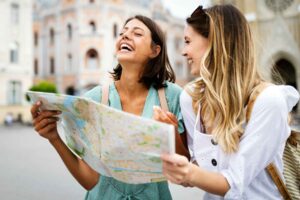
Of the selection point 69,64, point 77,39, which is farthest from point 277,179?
point 69,64

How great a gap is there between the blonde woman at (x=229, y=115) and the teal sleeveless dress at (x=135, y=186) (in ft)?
1.29

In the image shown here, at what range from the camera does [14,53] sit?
2834 centimetres

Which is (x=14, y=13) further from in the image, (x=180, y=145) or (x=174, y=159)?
(x=174, y=159)

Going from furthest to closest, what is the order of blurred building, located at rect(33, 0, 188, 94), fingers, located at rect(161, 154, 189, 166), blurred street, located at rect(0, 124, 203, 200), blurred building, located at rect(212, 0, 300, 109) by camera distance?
blurred building, located at rect(33, 0, 188, 94)
blurred building, located at rect(212, 0, 300, 109)
blurred street, located at rect(0, 124, 203, 200)
fingers, located at rect(161, 154, 189, 166)

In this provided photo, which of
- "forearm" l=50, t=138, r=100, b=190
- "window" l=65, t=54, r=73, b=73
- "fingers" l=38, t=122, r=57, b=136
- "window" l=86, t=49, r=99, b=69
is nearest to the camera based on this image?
"fingers" l=38, t=122, r=57, b=136

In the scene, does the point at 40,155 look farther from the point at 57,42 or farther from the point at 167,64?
the point at 57,42

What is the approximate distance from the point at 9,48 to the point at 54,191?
24553mm

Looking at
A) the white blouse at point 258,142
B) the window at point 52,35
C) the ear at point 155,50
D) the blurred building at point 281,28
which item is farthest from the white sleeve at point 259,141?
the window at point 52,35

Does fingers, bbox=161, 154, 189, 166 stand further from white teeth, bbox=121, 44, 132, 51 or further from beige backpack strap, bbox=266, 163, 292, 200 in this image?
white teeth, bbox=121, 44, 132, 51

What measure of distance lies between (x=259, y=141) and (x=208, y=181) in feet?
0.96

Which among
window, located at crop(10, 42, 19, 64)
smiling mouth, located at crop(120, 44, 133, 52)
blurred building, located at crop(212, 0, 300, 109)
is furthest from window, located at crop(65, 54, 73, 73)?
smiling mouth, located at crop(120, 44, 133, 52)

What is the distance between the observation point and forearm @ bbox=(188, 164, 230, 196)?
139 cm

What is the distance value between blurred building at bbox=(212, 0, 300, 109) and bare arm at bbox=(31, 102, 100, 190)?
73.3ft

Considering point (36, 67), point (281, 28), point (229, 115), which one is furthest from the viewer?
point (36, 67)
